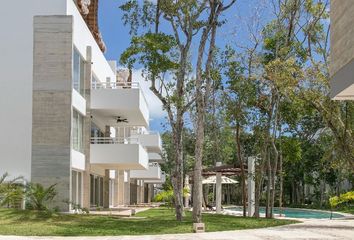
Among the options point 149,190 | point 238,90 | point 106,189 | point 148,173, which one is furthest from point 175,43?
point 149,190

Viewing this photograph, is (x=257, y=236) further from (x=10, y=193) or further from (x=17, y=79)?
(x=17, y=79)

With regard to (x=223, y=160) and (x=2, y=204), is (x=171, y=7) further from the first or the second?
(x=223, y=160)

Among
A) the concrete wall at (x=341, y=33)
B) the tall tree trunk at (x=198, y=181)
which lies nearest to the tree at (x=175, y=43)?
the tall tree trunk at (x=198, y=181)

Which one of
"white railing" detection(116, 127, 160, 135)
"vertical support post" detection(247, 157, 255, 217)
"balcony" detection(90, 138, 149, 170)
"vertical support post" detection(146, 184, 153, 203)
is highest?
"white railing" detection(116, 127, 160, 135)

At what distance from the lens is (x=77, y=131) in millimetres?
27453

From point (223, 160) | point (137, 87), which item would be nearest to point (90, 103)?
point (137, 87)

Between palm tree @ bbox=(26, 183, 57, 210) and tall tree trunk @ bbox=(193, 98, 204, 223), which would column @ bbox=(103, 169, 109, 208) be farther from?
tall tree trunk @ bbox=(193, 98, 204, 223)

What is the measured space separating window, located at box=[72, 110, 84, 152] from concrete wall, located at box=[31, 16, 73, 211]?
1.57 metres

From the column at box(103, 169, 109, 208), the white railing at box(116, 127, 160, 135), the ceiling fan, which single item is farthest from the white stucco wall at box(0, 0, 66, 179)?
the white railing at box(116, 127, 160, 135)

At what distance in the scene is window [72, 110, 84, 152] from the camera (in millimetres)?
26761

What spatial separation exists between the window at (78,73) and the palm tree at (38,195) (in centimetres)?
500

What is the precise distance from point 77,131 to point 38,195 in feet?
16.4

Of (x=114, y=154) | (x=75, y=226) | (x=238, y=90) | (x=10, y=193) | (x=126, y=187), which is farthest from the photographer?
(x=126, y=187)

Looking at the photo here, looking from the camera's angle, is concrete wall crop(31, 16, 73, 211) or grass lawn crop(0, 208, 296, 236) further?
concrete wall crop(31, 16, 73, 211)
